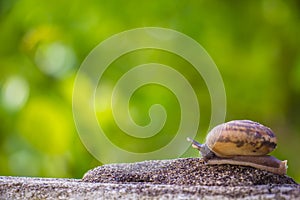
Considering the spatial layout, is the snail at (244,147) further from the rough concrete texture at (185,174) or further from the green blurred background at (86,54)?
the green blurred background at (86,54)

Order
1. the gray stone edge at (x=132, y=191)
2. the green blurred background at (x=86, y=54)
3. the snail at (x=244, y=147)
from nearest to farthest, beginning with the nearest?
the gray stone edge at (x=132, y=191) < the snail at (x=244, y=147) < the green blurred background at (x=86, y=54)

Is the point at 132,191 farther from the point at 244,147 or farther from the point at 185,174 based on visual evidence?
the point at 244,147

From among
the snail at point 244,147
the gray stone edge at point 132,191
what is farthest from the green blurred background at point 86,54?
the gray stone edge at point 132,191

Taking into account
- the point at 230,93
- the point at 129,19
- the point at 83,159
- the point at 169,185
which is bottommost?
the point at 169,185

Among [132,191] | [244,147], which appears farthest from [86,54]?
[132,191]

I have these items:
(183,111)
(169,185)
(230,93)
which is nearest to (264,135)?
(169,185)

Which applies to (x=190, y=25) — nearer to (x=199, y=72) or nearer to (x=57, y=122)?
(x=199, y=72)
